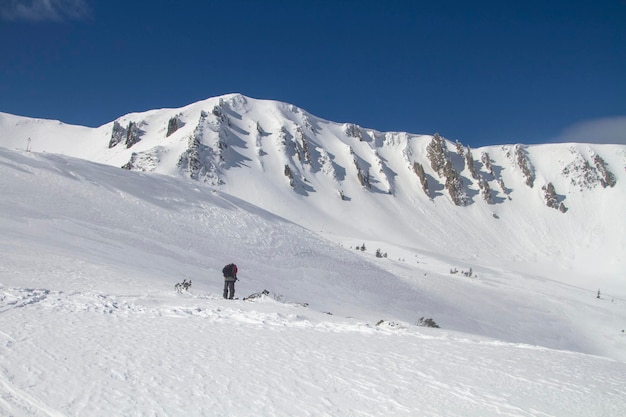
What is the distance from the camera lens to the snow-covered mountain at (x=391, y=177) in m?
68.3

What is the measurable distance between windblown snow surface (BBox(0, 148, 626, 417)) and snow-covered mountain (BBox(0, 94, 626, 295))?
2888 centimetres

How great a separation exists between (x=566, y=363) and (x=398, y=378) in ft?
14.1

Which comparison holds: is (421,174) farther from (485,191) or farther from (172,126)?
(172,126)

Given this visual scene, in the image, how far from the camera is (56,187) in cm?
2573

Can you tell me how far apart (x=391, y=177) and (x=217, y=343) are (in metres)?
86.2

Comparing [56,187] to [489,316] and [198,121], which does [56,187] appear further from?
[198,121]

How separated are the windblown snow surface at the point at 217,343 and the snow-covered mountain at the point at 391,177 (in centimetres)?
2888

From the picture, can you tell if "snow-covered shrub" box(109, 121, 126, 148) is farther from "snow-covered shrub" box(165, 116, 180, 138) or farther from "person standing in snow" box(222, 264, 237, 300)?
"person standing in snow" box(222, 264, 237, 300)

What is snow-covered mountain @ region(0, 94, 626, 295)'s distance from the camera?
224 feet

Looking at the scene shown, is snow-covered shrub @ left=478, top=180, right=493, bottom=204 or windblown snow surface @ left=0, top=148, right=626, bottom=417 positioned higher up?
snow-covered shrub @ left=478, top=180, right=493, bottom=204

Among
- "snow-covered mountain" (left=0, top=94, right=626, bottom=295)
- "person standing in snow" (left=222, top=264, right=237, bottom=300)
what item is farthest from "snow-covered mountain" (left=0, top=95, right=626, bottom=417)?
"person standing in snow" (left=222, top=264, right=237, bottom=300)

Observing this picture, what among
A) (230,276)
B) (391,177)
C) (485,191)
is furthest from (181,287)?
(485,191)

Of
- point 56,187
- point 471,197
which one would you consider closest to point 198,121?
point 56,187

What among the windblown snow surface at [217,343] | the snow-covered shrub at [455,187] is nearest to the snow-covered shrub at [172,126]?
the windblown snow surface at [217,343]
